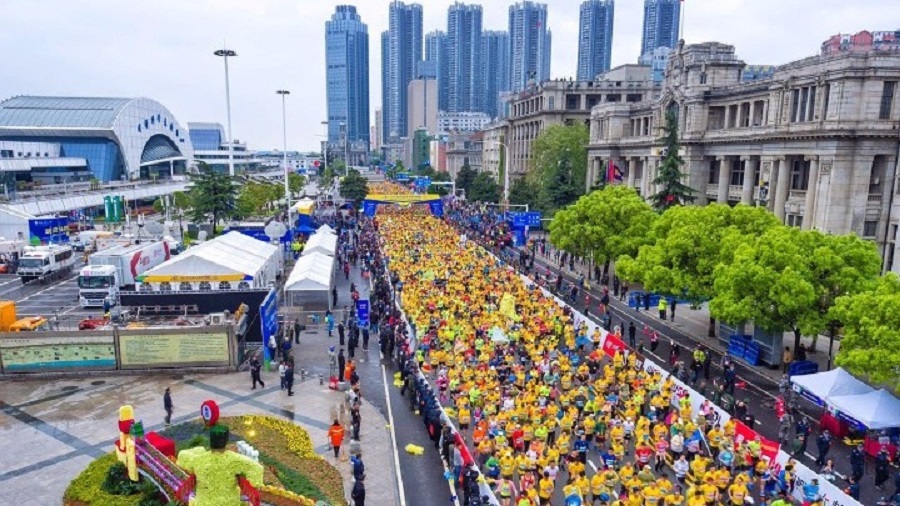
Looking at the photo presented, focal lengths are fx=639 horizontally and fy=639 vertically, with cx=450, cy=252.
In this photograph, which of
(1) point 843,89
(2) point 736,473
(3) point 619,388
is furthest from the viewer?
(1) point 843,89

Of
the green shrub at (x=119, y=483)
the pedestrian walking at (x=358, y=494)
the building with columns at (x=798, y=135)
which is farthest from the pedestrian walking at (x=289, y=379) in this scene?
the building with columns at (x=798, y=135)

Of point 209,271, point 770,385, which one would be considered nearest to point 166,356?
point 209,271

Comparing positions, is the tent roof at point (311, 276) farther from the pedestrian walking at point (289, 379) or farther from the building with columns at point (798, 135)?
the building with columns at point (798, 135)

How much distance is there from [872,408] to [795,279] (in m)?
5.63

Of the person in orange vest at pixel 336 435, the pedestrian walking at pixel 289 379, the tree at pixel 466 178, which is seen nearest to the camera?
the person in orange vest at pixel 336 435

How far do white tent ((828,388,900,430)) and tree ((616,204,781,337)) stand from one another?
30.5 ft

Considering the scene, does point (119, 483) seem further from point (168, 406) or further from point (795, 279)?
point (795, 279)

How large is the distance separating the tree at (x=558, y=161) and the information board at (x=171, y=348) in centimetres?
4954

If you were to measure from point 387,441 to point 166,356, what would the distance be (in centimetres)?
1078

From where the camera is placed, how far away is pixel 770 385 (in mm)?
24984

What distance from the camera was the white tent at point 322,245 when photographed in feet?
133

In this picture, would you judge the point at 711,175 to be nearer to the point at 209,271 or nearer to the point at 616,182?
the point at 616,182

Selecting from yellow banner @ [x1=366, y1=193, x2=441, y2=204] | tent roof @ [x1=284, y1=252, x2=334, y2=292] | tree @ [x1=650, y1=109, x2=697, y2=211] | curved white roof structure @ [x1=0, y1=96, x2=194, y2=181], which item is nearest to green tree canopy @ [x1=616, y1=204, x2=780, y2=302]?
tree @ [x1=650, y1=109, x2=697, y2=211]

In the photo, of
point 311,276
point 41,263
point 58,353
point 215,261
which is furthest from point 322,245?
point 41,263
